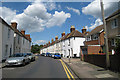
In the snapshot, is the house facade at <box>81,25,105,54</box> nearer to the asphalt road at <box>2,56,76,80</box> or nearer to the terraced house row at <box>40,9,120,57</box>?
the terraced house row at <box>40,9,120,57</box>

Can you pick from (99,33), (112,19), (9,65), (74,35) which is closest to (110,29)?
(112,19)

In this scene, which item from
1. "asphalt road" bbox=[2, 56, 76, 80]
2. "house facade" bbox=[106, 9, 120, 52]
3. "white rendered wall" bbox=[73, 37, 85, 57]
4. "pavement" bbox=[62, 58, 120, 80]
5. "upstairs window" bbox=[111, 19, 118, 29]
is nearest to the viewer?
"pavement" bbox=[62, 58, 120, 80]

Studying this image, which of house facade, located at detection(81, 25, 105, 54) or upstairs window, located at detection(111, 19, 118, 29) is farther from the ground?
upstairs window, located at detection(111, 19, 118, 29)

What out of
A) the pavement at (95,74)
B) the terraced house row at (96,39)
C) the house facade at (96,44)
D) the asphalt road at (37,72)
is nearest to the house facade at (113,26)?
the terraced house row at (96,39)

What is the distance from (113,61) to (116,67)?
530 mm

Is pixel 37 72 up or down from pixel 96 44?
down

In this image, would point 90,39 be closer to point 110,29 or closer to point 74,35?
point 74,35

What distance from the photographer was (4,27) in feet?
53.9

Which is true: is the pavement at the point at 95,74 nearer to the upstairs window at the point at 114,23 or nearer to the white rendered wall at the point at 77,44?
the upstairs window at the point at 114,23

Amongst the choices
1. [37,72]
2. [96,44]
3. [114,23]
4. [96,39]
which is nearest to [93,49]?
[96,44]

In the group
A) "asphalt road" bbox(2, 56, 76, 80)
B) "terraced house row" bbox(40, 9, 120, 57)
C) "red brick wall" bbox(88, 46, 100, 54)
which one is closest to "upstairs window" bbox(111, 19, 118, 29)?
"terraced house row" bbox(40, 9, 120, 57)

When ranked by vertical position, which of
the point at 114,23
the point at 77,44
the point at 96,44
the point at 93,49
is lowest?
the point at 93,49

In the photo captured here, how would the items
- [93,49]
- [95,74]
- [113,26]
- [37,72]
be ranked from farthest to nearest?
[93,49] → [113,26] → [37,72] → [95,74]

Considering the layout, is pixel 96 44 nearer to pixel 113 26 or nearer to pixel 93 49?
pixel 93 49
